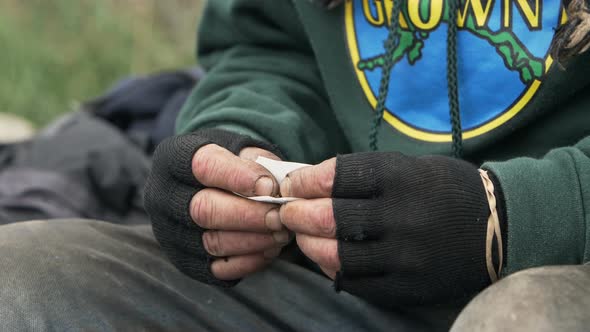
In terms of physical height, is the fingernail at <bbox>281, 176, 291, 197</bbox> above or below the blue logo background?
below

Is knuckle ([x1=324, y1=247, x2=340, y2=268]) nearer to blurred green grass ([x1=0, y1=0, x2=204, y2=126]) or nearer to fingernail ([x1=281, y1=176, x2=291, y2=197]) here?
fingernail ([x1=281, y1=176, x2=291, y2=197])

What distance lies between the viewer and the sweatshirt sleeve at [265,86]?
1138 millimetres

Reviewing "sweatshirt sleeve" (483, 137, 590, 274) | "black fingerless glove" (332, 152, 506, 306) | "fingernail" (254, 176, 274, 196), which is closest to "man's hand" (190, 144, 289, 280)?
"fingernail" (254, 176, 274, 196)

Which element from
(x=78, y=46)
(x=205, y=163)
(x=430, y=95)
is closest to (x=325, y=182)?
(x=205, y=163)

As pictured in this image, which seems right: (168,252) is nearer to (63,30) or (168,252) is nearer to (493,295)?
(493,295)

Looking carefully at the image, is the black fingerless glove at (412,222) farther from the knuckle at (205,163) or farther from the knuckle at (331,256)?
the knuckle at (205,163)

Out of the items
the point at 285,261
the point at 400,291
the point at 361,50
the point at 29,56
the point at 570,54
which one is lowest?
the point at 29,56

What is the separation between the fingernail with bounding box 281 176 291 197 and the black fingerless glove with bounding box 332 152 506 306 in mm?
68

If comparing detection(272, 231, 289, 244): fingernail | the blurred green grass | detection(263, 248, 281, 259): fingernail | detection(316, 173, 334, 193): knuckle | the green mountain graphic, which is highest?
the green mountain graphic

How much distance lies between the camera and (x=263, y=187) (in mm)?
893

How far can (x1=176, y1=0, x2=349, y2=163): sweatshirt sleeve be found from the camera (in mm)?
1138

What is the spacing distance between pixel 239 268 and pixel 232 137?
0.58 feet

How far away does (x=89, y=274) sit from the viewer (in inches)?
39.1

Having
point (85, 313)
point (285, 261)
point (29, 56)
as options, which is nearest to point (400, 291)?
point (285, 261)
